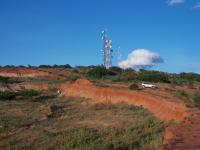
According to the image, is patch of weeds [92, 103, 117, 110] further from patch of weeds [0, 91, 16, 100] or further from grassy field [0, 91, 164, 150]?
patch of weeds [0, 91, 16, 100]

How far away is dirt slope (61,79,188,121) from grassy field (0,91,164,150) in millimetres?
724

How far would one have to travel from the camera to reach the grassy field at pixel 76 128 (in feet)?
66.2

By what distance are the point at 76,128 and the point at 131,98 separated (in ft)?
44.9

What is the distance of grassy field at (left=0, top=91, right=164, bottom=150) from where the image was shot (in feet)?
66.2

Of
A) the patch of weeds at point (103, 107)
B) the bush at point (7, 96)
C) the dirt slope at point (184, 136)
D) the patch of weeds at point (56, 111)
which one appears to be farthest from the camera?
the bush at point (7, 96)

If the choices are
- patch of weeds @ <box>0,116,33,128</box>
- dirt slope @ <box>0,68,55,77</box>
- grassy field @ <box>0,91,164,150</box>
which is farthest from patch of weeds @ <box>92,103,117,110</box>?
dirt slope @ <box>0,68,55,77</box>

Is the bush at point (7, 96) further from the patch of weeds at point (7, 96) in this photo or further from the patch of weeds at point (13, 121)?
the patch of weeds at point (13, 121)

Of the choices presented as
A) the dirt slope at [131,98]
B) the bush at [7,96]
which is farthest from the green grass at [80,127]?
the bush at [7,96]

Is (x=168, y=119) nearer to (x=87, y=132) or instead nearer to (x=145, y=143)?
(x=87, y=132)

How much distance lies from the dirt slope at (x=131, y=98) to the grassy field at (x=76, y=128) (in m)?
0.72

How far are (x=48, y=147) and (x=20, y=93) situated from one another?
90.5 feet

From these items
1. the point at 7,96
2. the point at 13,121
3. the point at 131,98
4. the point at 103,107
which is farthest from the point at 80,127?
the point at 7,96

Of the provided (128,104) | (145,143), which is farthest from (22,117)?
(145,143)

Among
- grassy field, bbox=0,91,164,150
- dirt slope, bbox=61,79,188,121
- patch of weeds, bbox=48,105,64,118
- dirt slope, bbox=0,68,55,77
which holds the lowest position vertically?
grassy field, bbox=0,91,164,150
